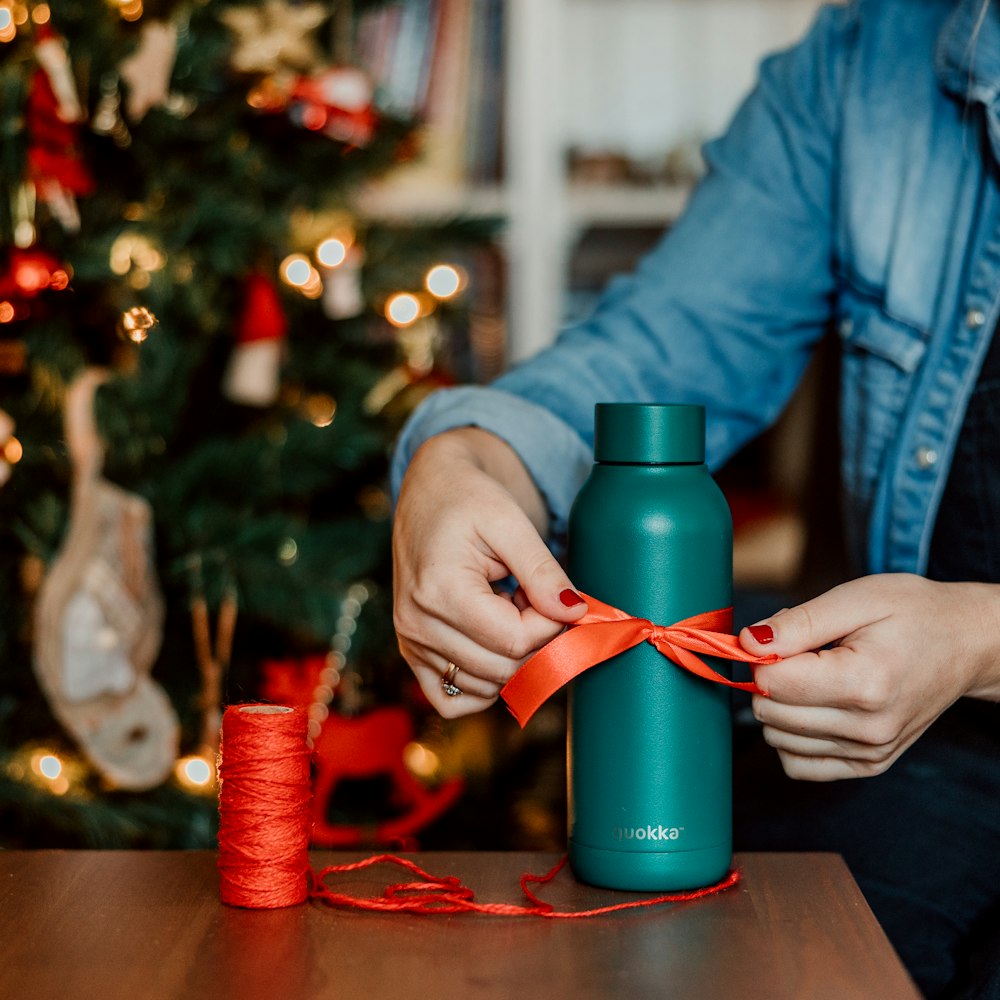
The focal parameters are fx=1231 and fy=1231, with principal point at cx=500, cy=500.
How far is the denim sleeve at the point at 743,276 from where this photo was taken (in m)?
1.03

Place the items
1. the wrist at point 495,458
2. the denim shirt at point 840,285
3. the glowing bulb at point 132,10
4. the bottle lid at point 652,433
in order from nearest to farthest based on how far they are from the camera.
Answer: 1. the bottle lid at point 652,433
2. the wrist at point 495,458
3. the denim shirt at point 840,285
4. the glowing bulb at point 132,10

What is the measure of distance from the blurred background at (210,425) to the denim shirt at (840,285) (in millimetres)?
206

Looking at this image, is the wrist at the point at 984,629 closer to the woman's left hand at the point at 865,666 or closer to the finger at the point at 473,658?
the woman's left hand at the point at 865,666

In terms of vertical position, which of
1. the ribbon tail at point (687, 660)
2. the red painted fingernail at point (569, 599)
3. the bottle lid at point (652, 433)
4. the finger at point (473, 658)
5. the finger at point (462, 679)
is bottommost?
the finger at point (462, 679)

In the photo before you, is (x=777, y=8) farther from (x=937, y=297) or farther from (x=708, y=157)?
(x=937, y=297)

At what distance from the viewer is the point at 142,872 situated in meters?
0.72

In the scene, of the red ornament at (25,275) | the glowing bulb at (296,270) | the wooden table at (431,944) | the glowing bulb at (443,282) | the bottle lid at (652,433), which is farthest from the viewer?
the glowing bulb at (443,282)

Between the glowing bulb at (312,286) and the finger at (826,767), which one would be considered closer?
the finger at (826,767)

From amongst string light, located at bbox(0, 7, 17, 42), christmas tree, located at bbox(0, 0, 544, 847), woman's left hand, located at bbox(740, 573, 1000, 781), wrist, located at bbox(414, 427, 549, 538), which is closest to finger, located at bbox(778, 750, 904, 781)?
woman's left hand, located at bbox(740, 573, 1000, 781)

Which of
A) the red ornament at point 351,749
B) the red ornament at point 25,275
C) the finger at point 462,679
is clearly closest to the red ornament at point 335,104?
the red ornament at point 25,275

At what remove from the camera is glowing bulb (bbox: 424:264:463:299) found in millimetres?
1530

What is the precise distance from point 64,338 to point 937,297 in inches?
33.8

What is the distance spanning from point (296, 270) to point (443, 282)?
0.66 ft

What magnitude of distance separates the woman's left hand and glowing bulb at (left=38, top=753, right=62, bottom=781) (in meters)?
0.85
